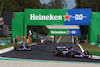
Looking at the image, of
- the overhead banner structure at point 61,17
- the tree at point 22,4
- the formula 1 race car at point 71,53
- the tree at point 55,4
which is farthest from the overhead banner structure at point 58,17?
the tree at point 55,4

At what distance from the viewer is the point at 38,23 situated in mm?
33875

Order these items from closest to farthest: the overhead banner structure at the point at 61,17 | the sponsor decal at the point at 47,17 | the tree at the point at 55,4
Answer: the overhead banner structure at the point at 61,17 < the sponsor decal at the point at 47,17 < the tree at the point at 55,4

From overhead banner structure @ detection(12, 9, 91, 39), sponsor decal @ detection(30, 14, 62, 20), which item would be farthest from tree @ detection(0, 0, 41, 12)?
sponsor decal @ detection(30, 14, 62, 20)

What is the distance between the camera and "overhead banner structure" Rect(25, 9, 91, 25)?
3303 cm

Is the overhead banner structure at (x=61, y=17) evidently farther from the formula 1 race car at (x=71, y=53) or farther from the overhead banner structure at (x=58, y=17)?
the formula 1 race car at (x=71, y=53)

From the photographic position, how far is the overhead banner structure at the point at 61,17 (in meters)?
33.0

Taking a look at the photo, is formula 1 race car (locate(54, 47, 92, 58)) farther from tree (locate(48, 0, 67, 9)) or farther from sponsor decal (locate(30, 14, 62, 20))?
tree (locate(48, 0, 67, 9))

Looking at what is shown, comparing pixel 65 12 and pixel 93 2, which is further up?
pixel 93 2

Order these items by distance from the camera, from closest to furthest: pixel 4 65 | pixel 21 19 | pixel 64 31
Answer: pixel 4 65 → pixel 21 19 → pixel 64 31

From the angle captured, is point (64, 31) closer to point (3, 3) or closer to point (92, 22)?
point (92, 22)

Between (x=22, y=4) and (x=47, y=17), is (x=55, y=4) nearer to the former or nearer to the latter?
(x=22, y=4)

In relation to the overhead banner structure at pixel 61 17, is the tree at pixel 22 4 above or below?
above

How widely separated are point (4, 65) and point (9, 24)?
46476 millimetres

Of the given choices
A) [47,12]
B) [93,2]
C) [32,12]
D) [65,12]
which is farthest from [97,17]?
[93,2]
